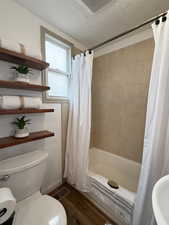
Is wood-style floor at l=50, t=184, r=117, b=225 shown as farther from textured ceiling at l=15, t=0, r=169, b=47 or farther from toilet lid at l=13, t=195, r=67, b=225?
textured ceiling at l=15, t=0, r=169, b=47

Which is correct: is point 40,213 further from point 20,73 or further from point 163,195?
Result: point 20,73

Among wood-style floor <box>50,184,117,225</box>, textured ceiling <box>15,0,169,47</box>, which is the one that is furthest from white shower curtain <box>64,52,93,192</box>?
textured ceiling <box>15,0,169,47</box>

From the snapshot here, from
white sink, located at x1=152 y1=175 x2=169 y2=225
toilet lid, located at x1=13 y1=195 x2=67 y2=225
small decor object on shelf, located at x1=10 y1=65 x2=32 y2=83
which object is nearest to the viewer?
white sink, located at x1=152 y1=175 x2=169 y2=225

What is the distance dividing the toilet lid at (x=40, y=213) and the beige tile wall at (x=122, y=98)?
128cm

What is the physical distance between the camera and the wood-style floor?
1.20 m

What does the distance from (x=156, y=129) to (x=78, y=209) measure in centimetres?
132

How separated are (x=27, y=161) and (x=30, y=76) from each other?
913 millimetres

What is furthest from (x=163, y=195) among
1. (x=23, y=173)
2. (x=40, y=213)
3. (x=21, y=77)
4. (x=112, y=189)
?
(x=21, y=77)

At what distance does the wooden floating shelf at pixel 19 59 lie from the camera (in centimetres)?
94

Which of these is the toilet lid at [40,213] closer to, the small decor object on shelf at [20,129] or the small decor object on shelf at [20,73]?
the small decor object on shelf at [20,129]

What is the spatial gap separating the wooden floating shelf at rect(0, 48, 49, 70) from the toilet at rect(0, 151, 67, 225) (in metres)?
0.97

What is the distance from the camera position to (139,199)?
98cm

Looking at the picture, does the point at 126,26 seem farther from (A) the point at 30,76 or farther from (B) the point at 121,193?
(B) the point at 121,193

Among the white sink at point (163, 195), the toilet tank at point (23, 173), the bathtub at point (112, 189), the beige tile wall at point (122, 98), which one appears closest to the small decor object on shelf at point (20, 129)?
the toilet tank at point (23, 173)
